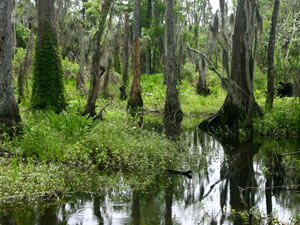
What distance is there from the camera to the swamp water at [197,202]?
5.95 meters

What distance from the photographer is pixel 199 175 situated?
28.9 ft

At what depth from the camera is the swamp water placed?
19.5 ft

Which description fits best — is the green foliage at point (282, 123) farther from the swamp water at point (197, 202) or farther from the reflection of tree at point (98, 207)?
the reflection of tree at point (98, 207)

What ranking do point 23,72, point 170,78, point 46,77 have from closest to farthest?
1. point 46,77
2. point 23,72
3. point 170,78

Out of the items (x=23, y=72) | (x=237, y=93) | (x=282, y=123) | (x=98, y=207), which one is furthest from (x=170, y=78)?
(x=98, y=207)

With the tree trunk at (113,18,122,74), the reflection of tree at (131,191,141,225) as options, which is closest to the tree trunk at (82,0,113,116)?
the reflection of tree at (131,191,141,225)

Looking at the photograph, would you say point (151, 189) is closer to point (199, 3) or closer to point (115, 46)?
point (115, 46)

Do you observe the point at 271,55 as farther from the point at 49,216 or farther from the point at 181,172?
the point at 49,216

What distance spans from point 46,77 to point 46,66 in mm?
418

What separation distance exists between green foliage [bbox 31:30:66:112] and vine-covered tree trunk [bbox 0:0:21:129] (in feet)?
14.4

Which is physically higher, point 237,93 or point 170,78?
point 170,78

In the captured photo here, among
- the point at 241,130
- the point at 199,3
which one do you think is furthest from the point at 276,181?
the point at 199,3

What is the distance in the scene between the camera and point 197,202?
702 cm

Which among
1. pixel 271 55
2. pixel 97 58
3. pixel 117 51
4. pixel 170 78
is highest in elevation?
pixel 117 51
